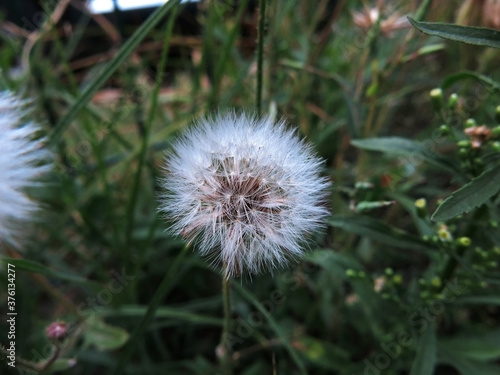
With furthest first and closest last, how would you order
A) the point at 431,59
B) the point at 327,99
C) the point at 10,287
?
the point at 431,59 < the point at 327,99 < the point at 10,287

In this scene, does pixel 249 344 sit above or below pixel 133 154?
below

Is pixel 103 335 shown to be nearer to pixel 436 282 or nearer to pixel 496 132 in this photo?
pixel 436 282

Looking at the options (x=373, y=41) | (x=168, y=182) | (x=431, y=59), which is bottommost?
(x=168, y=182)

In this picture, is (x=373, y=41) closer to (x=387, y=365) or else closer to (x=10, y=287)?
(x=387, y=365)

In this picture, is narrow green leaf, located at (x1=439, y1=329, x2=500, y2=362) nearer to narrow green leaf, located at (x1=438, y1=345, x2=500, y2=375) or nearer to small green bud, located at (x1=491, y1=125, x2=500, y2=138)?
narrow green leaf, located at (x1=438, y1=345, x2=500, y2=375)

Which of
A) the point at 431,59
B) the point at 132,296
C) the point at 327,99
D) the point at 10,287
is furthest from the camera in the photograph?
the point at 431,59

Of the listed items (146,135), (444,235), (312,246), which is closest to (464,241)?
(444,235)

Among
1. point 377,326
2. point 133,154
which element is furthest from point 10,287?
point 377,326
